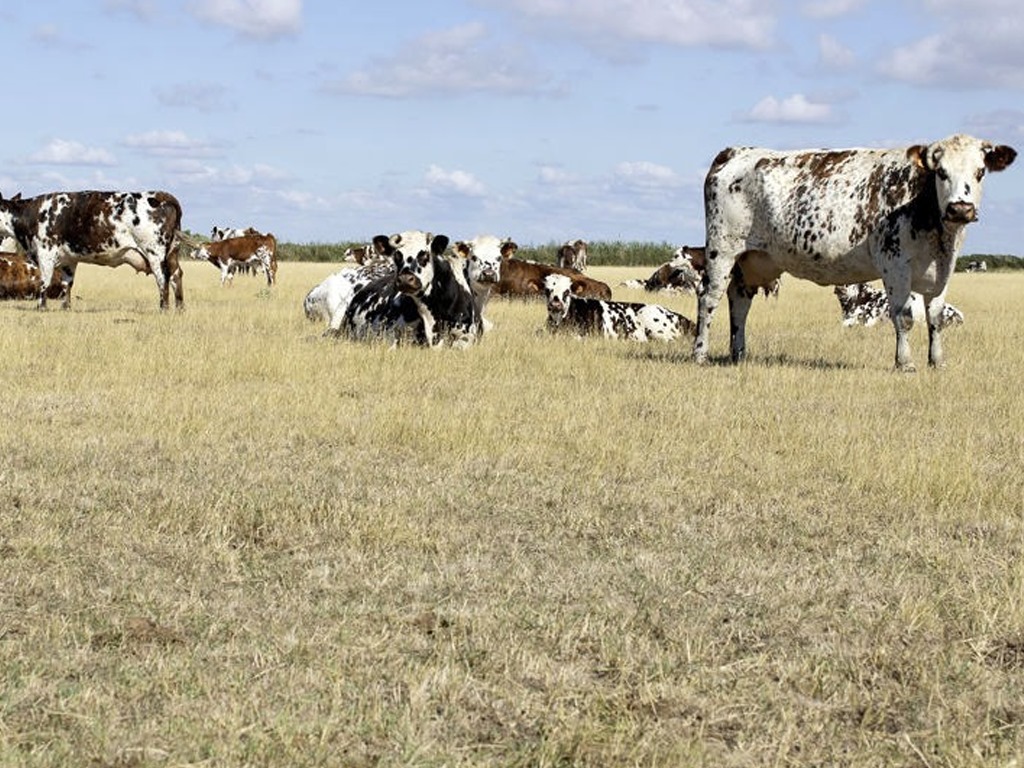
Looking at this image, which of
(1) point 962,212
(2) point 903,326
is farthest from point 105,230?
(1) point 962,212

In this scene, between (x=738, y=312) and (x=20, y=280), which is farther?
(x=20, y=280)

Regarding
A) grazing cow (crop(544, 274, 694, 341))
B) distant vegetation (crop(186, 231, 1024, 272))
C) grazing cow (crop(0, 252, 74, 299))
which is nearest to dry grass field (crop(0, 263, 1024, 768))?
grazing cow (crop(544, 274, 694, 341))

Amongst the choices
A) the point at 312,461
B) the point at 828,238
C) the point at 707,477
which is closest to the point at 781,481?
the point at 707,477

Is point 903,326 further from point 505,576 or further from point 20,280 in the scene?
point 20,280

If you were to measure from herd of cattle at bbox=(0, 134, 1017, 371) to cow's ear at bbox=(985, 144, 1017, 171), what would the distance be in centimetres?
1

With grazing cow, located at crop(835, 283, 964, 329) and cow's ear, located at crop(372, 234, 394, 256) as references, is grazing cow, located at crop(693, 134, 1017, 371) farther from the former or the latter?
grazing cow, located at crop(835, 283, 964, 329)

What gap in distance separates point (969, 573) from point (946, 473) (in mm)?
1971

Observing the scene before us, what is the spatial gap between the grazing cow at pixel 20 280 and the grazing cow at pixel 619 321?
35.8 feet

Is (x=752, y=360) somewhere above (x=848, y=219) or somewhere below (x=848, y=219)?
below

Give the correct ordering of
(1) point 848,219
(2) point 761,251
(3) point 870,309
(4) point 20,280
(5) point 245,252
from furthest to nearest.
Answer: (5) point 245,252
(4) point 20,280
(3) point 870,309
(2) point 761,251
(1) point 848,219

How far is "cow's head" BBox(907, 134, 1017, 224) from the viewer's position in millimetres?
12633

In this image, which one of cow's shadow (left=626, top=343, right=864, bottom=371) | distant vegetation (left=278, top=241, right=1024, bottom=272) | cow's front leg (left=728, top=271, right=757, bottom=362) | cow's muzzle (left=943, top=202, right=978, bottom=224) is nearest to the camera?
cow's muzzle (left=943, top=202, right=978, bottom=224)

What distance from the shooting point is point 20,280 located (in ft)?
80.5

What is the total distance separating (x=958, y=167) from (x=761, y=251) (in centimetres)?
253
